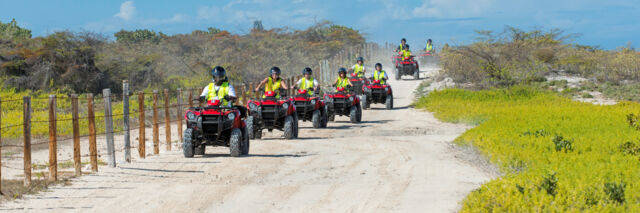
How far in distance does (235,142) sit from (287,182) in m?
3.01

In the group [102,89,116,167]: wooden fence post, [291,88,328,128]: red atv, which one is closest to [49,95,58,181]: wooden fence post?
[102,89,116,167]: wooden fence post

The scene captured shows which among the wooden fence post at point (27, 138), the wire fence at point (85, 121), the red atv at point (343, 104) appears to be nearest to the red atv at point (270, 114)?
the wire fence at point (85, 121)

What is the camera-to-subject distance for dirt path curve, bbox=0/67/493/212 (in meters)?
9.94

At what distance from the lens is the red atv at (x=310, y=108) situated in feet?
68.5

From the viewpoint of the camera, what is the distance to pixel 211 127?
14406 millimetres

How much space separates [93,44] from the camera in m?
33.2

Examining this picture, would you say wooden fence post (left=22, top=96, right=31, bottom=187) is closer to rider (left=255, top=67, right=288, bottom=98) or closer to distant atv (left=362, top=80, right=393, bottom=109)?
rider (left=255, top=67, right=288, bottom=98)

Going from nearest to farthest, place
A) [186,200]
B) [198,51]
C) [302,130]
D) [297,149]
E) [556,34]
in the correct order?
[186,200]
[297,149]
[302,130]
[556,34]
[198,51]

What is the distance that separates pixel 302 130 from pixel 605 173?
11.6m

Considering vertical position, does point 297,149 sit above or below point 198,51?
below

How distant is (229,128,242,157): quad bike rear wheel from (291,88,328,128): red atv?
249 inches

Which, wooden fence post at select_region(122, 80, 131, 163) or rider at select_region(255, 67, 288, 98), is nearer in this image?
wooden fence post at select_region(122, 80, 131, 163)

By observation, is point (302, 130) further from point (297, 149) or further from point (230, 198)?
point (230, 198)

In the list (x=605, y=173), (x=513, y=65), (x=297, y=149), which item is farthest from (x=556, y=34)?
(x=605, y=173)
